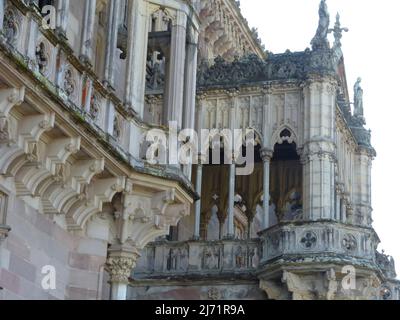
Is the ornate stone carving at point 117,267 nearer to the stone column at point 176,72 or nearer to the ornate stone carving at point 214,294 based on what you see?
the stone column at point 176,72

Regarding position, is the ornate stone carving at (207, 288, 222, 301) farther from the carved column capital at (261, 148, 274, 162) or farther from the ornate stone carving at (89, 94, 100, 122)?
the ornate stone carving at (89, 94, 100, 122)

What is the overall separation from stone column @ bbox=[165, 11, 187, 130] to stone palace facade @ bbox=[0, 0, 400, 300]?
2 cm

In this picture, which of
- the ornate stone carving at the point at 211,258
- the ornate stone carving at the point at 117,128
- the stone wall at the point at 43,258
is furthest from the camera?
the ornate stone carving at the point at 211,258

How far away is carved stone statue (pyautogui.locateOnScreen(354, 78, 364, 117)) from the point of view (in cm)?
2764

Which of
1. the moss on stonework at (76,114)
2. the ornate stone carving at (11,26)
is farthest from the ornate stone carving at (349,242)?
the ornate stone carving at (11,26)

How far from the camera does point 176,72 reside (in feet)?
54.5

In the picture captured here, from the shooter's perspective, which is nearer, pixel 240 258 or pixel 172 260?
pixel 240 258

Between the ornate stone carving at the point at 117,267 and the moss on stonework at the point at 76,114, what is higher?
the moss on stonework at the point at 76,114

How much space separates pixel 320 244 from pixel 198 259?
2823mm

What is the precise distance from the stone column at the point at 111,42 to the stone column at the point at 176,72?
3.70 ft

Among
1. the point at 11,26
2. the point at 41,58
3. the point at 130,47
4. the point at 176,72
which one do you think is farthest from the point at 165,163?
the point at 11,26

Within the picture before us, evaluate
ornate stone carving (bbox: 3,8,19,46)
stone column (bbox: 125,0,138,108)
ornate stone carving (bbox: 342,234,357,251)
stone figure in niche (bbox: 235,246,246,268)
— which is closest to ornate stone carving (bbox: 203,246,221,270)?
stone figure in niche (bbox: 235,246,246,268)

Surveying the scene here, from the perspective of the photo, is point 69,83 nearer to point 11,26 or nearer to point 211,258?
point 11,26

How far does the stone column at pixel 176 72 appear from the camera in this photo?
16.4 metres
